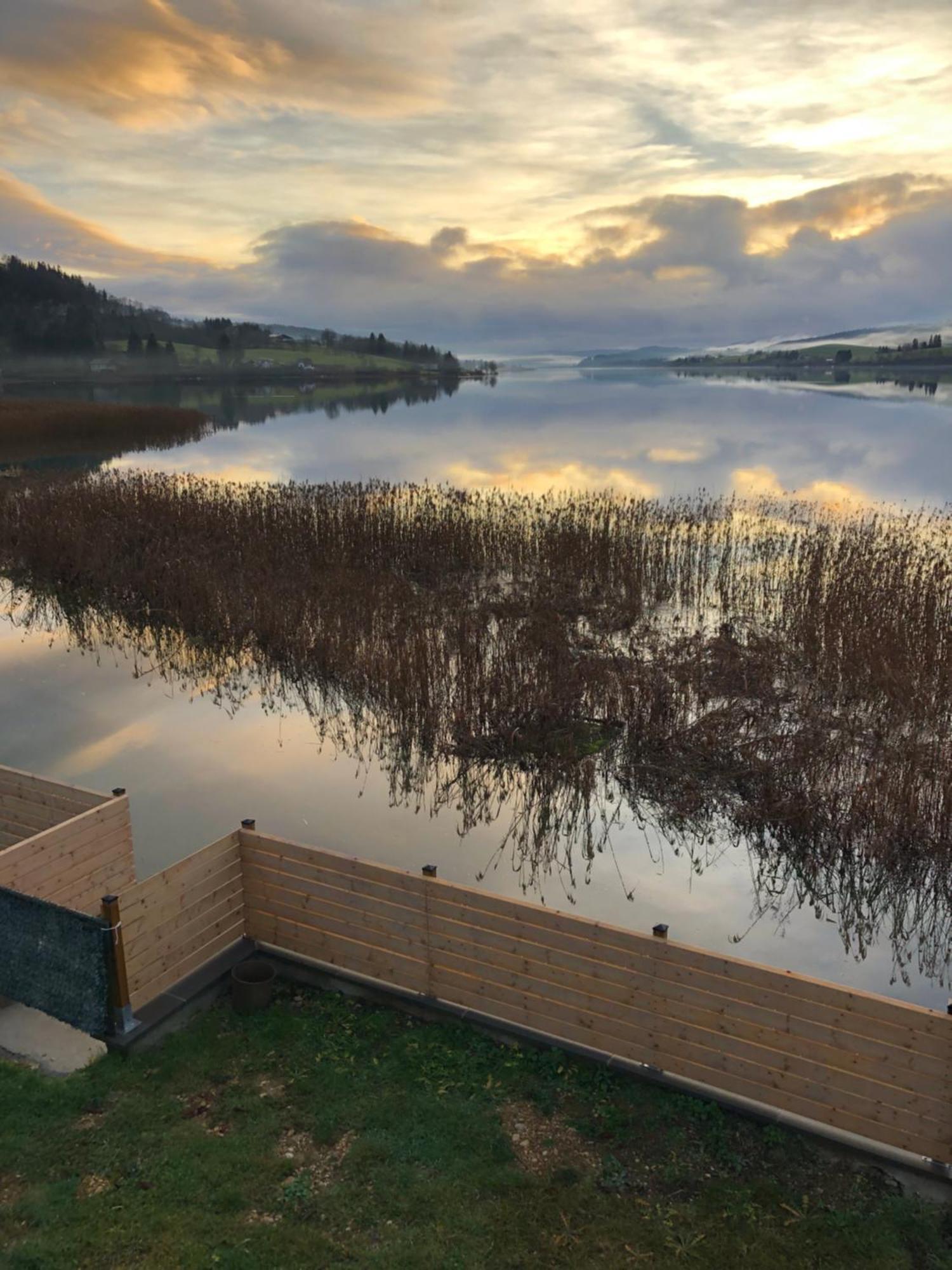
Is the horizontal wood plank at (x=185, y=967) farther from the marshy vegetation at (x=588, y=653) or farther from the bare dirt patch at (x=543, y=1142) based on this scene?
the marshy vegetation at (x=588, y=653)

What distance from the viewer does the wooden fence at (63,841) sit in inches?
361

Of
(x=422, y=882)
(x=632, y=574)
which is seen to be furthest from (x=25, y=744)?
(x=632, y=574)

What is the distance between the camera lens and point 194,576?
2377 centimetres

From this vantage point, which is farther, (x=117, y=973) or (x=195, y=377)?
(x=195, y=377)

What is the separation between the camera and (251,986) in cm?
858

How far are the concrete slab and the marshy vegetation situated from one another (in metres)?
5.62

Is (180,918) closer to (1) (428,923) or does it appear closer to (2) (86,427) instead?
(1) (428,923)

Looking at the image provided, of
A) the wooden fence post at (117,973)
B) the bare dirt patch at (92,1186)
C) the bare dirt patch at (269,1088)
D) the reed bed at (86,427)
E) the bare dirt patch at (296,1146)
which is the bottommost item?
the bare dirt patch at (269,1088)

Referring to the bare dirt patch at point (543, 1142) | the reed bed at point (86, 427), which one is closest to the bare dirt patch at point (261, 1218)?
the bare dirt patch at point (543, 1142)

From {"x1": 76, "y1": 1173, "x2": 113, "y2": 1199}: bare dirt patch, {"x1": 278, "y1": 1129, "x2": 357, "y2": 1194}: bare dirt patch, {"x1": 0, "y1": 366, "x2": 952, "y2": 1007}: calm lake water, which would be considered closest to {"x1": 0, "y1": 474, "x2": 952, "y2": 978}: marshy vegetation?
{"x1": 0, "y1": 366, "x2": 952, "y2": 1007}: calm lake water

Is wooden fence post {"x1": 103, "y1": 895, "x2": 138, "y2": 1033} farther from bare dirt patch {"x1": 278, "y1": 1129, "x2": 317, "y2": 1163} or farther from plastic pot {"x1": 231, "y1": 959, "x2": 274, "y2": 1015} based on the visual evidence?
bare dirt patch {"x1": 278, "y1": 1129, "x2": 317, "y2": 1163}

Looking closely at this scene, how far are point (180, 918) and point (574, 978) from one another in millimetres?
3967

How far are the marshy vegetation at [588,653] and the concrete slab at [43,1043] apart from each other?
5.62m

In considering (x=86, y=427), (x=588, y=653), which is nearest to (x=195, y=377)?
(x=86, y=427)
